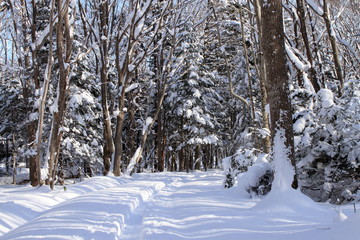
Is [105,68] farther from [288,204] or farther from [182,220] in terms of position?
[288,204]

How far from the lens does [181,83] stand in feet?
77.4

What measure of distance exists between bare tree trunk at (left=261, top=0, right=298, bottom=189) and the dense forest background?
23 centimetres

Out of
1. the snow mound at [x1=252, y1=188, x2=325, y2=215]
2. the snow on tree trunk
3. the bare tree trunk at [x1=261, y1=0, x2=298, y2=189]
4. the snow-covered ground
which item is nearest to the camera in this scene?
the snow-covered ground

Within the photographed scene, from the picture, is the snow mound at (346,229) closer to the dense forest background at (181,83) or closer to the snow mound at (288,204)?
the snow mound at (288,204)

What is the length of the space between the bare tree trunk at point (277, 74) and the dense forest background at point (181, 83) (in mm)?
228

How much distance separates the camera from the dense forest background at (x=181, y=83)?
7160mm

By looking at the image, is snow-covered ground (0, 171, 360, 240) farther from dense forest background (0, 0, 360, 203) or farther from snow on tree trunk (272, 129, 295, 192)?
dense forest background (0, 0, 360, 203)

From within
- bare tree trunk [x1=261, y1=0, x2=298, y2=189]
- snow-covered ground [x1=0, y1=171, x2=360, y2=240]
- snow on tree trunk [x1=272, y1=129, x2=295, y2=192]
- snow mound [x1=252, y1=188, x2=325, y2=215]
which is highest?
bare tree trunk [x1=261, y1=0, x2=298, y2=189]

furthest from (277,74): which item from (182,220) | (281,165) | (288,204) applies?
(182,220)

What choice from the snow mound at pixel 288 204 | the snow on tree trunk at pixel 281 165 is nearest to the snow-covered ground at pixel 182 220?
the snow mound at pixel 288 204

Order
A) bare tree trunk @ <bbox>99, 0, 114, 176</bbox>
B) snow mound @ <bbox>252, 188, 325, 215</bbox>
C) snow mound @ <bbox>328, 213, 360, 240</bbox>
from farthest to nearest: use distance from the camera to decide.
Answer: bare tree trunk @ <bbox>99, 0, 114, 176</bbox> < snow mound @ <bbox>252, 188, 325, 215</bbox> < snow mound @ <bbox>328, 213, 360, 240</bbox>

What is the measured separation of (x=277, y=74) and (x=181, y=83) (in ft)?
60.0

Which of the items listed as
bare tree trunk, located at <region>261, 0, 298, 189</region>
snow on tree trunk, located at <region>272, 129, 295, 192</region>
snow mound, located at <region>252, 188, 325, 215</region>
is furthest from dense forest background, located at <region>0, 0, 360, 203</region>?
snow mound, located at <region>252, 188, 325, 215</region>

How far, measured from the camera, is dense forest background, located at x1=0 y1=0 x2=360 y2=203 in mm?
7160
